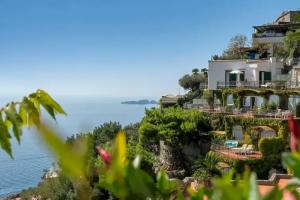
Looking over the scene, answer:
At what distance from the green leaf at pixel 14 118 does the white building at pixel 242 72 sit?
33.6m

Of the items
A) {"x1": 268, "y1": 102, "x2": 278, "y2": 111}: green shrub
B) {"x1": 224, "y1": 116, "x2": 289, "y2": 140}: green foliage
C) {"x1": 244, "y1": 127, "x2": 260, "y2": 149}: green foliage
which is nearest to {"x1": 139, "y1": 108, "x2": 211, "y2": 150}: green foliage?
{"x1": 224, "y1": 116, "x2": 289, "y2": 140}: green foliage

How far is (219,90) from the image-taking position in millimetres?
34594

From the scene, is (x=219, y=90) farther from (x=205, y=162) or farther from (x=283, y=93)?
(x=205, y=162)

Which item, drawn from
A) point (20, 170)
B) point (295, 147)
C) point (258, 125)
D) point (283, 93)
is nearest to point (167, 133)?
point (258, 125)

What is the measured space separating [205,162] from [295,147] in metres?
23.2

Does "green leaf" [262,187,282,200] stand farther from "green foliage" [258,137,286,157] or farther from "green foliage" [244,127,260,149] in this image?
"green foliage" [244,127,260,149]

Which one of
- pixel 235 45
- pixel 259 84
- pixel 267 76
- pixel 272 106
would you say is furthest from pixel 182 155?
pixel 235 45

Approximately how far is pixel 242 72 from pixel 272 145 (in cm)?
1237

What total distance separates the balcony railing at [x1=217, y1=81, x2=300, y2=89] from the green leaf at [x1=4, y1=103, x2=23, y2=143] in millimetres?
30827

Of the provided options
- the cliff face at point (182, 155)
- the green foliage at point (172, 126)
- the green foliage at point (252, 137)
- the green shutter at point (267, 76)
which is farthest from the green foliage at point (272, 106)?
the green shutter at point (267, 76)

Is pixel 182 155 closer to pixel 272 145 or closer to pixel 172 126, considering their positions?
pixel 172 126

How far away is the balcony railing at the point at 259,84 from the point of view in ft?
103

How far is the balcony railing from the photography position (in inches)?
1238

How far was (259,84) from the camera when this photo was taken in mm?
33906
